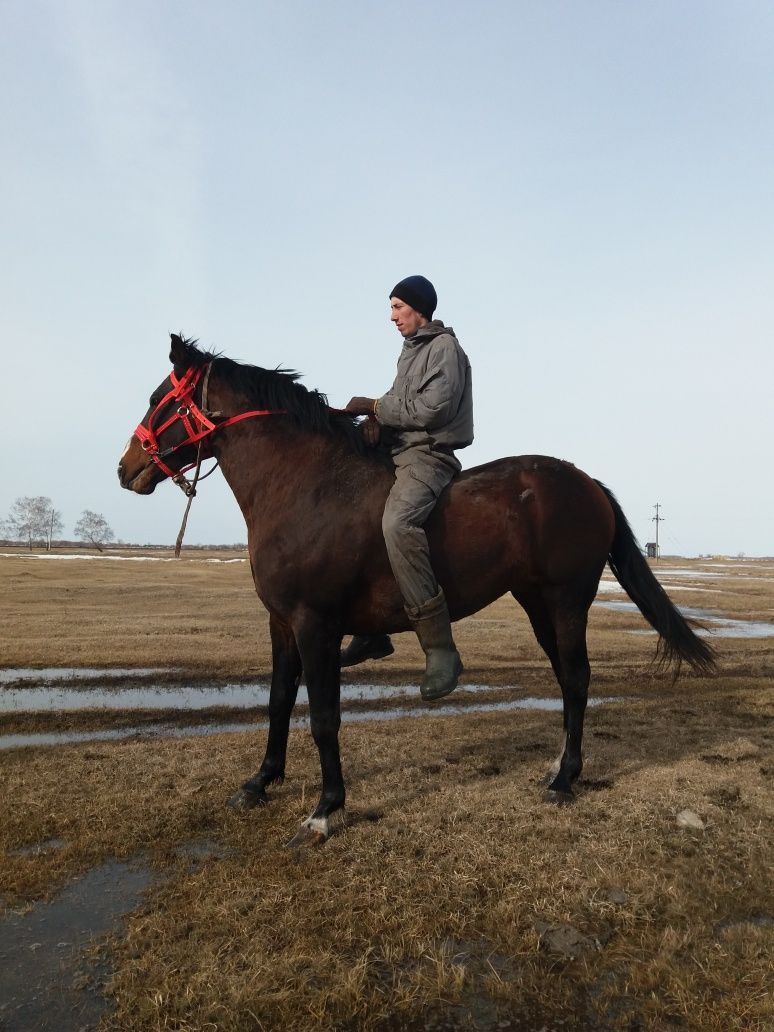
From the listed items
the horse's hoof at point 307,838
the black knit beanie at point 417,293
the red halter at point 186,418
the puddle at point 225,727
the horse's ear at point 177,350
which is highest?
the black knit beanie at point 417,293

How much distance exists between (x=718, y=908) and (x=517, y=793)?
1.92 metres

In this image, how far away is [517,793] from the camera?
5387 mm

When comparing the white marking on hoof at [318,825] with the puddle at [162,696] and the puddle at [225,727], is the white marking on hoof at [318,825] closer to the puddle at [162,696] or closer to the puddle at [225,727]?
the puddle at [225,727]

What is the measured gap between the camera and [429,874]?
13.0 feet

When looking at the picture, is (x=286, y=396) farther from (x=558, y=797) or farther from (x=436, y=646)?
(x=558, y=797)

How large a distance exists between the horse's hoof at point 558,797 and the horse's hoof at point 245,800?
2387 millimetres

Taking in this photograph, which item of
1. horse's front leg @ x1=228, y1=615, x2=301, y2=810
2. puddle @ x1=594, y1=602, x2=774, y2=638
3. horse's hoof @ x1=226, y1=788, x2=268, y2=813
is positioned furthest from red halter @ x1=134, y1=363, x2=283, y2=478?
puddle @ x1=594, y1=602, x2=774, y2=638

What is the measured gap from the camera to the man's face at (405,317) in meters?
5.32

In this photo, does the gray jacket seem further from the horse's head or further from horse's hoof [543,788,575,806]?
horse's hoof [543,788,575,806]

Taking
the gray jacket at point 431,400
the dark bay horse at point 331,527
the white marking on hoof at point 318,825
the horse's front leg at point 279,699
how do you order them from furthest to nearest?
1. the horse's front leg at point 279,699
2. the gray jacket at point 431,400
3. the dark bay horse at point 331,527
4. the white marking on hoof at point 318,825

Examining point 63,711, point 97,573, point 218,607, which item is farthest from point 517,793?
point 97,573

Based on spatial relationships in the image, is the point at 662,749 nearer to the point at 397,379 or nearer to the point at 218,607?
the point at 397,379

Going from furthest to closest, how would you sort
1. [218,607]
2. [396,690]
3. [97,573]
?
[97,573] < [218,607] < [396,690]

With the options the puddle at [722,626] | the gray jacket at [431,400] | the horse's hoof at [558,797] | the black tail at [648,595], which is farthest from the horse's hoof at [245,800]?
the puddle at [722,626]
